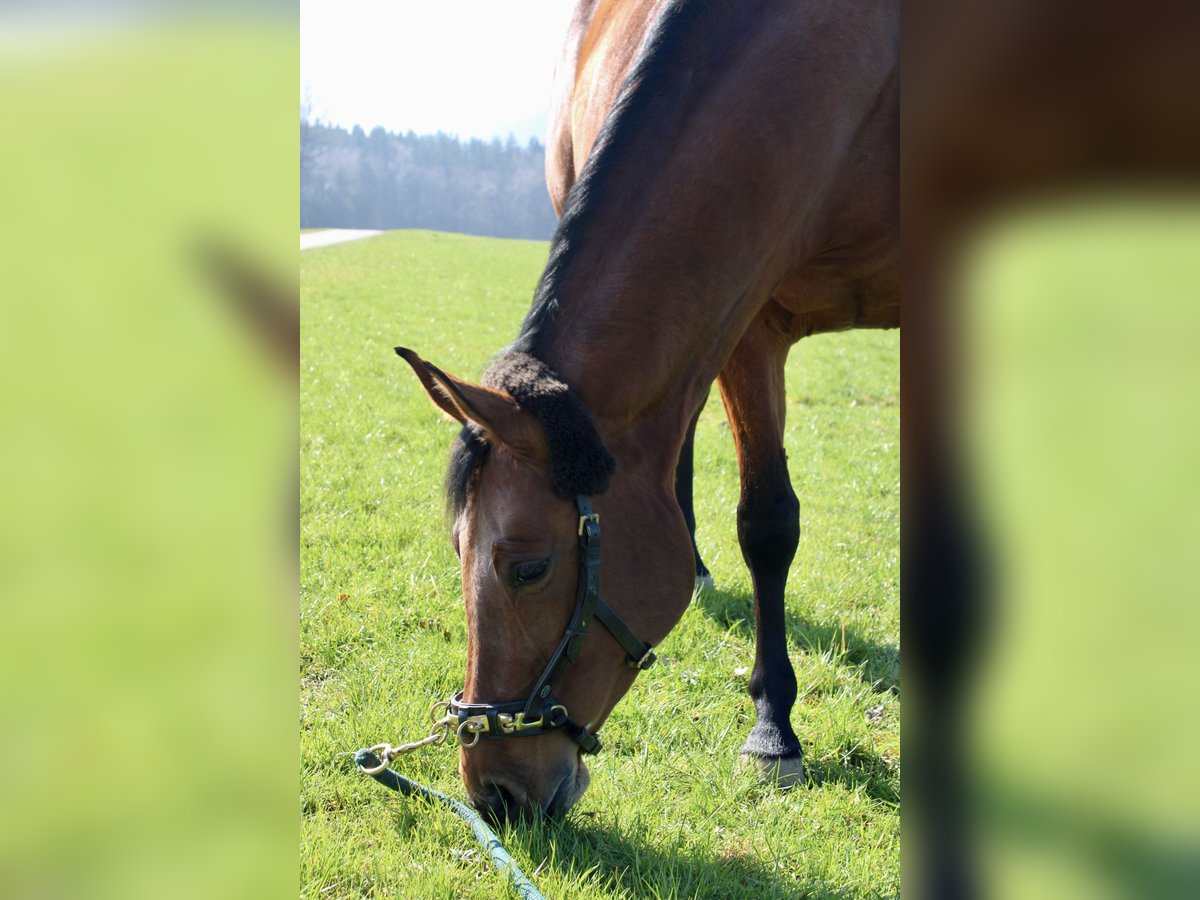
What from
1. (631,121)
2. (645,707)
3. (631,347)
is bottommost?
(645,707)

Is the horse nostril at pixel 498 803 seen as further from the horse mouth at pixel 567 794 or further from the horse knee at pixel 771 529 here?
the horse knee at pixel 771 529

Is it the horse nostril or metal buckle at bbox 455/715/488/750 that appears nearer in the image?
metal buckle at bbox 455/715/488/750

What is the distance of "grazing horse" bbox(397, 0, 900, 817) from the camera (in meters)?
2.43

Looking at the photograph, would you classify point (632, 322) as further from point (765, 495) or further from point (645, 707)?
point (645, 707)

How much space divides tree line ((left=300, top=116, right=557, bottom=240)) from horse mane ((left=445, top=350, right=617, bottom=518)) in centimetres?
5159

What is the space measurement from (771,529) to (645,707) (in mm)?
854

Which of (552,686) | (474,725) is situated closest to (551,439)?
(552,686)

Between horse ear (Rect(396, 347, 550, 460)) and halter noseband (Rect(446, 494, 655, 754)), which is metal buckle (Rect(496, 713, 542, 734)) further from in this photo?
horse ear (Rect(396, 347, 550, 460))

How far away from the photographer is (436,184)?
67062 mm

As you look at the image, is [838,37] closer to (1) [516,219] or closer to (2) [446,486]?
(2) [446,486]

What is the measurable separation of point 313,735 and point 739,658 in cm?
184

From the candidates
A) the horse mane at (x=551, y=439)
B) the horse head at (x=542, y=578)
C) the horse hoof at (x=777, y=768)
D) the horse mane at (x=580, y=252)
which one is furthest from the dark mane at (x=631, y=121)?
the horse hoof at (x=777, y=768)

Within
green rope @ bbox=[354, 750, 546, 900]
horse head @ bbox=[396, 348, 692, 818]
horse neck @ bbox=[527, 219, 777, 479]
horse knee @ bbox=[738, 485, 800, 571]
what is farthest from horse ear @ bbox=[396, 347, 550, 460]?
horse knee @ bbox=[738, 485, 800, 571]

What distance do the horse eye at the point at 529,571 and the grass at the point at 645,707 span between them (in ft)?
2.44
